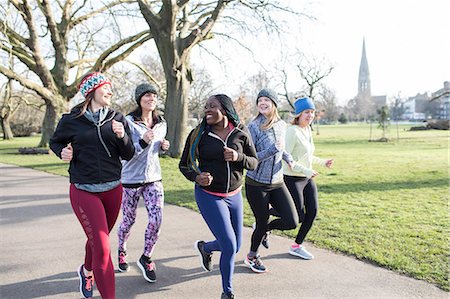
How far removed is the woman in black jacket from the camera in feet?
10.6

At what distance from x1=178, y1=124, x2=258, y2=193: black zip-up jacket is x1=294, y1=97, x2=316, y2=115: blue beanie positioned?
4.28 ft

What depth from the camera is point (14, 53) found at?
2039 cm

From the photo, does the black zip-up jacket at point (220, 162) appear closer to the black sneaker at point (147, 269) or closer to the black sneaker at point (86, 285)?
the black sneaker at point (147, 269)

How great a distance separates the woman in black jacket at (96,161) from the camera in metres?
Result: 3.22

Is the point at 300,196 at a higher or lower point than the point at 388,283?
higher

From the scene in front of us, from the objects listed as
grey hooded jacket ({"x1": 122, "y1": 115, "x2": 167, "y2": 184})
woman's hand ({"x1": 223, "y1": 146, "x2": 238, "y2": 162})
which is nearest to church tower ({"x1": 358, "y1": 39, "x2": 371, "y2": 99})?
grey hooded jacket ({"x1": 122, "y1": 115, "x2": 167, "y2": 184})

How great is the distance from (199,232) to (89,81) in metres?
2.93

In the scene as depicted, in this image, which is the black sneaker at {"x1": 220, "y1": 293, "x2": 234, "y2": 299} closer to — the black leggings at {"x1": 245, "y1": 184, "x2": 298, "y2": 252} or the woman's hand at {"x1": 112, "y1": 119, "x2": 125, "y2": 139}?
the black leggings at {"x1": 245, "y1": 184, "x2": 298, "y2": 252}

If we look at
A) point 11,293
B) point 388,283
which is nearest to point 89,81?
point 11,293

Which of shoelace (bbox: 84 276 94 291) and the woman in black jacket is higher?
Result: the woman in black jacket

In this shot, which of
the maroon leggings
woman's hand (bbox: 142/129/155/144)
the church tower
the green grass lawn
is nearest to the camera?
the maroon leggings

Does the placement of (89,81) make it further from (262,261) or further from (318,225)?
(318,225)

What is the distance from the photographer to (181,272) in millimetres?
4078

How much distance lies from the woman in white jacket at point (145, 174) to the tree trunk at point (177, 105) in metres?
11.3
